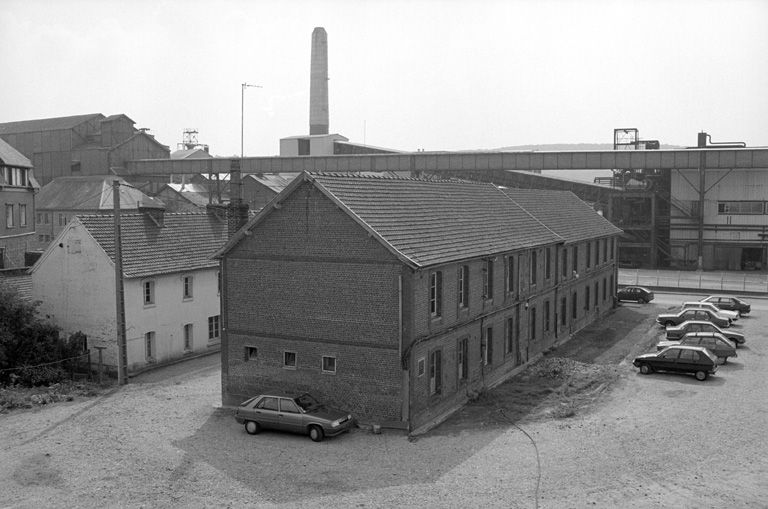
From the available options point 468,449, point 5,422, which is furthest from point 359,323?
point 5,422

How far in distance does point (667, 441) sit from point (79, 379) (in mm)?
24427

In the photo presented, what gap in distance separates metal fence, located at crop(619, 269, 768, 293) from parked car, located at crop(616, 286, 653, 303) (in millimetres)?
8784

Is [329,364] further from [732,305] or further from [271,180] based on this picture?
[271,180]

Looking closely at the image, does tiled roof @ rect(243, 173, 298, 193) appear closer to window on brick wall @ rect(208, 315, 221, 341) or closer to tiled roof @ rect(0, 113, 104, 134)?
tiled roof @ rect(0, 113, 104, 134)

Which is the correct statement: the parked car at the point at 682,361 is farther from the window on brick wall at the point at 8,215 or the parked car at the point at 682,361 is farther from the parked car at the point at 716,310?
the window on brick wall at the point at 8,215

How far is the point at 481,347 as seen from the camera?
30078mm

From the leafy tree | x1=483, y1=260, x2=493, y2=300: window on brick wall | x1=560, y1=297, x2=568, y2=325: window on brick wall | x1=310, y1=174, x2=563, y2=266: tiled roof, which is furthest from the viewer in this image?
x1=560, y1=297, x2=568, y2=325: window on brick wall

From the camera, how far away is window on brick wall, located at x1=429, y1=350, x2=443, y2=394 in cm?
2620

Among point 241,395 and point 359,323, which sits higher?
point 359,323

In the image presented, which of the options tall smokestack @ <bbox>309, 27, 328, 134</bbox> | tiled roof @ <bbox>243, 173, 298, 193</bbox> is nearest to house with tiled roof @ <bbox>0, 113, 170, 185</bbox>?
tiled roof @ <bbox>243, 173, 298, 193</bbox>

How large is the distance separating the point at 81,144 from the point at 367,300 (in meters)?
76.2

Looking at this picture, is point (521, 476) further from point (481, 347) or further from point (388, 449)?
point (481, 347)

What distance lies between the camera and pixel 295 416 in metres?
23.7

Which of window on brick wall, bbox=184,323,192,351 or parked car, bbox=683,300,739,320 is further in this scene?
parked car, bbox=683,300,739,320
